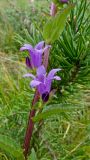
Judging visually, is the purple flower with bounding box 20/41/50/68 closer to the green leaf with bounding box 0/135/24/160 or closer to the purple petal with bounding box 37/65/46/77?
the purple petal with bounding box 37/65/46/77

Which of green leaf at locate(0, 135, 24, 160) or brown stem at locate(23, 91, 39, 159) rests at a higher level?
brown stem at locate(23, 91, 39, 159)

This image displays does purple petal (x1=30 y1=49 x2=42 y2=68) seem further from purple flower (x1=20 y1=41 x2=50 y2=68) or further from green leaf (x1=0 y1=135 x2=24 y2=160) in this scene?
green leaf (x1=0 y1=135 x2=24 y2=160)

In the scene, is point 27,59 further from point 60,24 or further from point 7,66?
point 7,66

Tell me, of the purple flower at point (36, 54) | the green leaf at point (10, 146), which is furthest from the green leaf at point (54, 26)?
the green leaf at point (10, 146)

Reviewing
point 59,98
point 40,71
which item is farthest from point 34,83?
point 59,98

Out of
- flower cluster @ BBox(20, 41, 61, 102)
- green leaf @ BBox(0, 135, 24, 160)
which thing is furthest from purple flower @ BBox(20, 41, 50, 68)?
green leaf @ BBox(0, 135, 24, 160)

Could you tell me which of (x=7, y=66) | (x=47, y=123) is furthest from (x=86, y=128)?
(x=7, y=66)

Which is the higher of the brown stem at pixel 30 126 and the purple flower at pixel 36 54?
the purple flower at pixel 36 54

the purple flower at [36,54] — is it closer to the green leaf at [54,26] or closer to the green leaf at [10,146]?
the green leaf at [54,26]

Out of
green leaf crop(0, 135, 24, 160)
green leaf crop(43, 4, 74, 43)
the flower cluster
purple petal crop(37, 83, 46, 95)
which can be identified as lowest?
green leaf crop(0, 135, 24, 160)

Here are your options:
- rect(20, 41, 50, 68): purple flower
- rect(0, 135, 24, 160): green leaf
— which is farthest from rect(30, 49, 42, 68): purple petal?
rect(0, 135, 24, 160): green leaf

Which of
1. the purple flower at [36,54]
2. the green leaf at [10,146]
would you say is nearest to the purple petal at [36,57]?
the purple flower at [36,54]

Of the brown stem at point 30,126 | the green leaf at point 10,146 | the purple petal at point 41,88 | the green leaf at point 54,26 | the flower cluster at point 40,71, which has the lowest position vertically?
the green leaf at point 10,146
